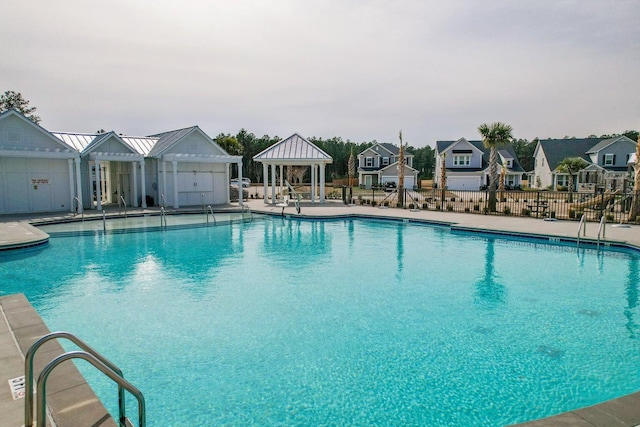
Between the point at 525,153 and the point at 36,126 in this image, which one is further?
the point at 525,153

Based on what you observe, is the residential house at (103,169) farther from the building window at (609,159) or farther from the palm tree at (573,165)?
the building window at (609,159)

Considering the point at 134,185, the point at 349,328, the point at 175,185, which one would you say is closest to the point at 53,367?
the point at 349,328

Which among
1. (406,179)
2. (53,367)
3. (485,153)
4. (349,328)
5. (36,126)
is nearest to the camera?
(53,367)

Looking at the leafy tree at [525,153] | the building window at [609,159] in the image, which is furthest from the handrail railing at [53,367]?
the leafy tree at [525,153]

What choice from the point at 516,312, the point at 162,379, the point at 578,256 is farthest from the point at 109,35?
the point at 578,256

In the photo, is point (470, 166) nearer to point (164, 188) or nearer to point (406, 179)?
point (406, 179)

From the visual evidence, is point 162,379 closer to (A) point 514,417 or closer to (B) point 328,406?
(B) point 328,406

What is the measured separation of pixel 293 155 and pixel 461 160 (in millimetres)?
26887

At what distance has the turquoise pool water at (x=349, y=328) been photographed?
4.86 m

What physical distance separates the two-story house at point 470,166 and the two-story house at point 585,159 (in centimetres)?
311

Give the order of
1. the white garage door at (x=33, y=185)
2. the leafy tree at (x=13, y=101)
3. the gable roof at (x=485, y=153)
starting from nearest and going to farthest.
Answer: the white garage door at (x=33, y=185) → the leafy tree at (x=13, y=101) → the gable roof at (x=485, y=153)

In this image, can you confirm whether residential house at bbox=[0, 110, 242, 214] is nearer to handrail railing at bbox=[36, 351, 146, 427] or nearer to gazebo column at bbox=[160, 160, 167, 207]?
gazebo column at bbox=[160, 160, 167, 207]

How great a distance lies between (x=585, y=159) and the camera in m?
45.4

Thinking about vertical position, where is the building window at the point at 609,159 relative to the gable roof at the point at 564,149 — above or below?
below
